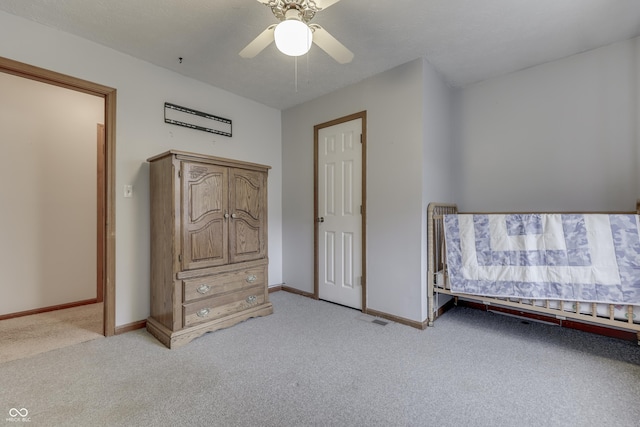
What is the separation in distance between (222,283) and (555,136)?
3.23m

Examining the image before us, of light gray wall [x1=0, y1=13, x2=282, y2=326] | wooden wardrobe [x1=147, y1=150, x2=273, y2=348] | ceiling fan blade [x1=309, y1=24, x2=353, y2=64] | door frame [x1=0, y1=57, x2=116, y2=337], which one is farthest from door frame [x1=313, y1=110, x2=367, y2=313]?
door frame [x1=0, y1=57, x2=116, y2=337]

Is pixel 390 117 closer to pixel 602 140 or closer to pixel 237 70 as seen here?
pixel 237 70

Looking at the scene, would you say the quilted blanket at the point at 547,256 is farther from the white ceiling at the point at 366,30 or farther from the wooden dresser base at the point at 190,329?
the wooden dresser base at the point at 190,329

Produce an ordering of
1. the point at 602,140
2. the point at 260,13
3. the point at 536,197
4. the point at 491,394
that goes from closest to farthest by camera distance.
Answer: the point at 491,394
the point at 260,13
the point at 602,140
the point at 536,197

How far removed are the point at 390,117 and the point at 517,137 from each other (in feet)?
4.13

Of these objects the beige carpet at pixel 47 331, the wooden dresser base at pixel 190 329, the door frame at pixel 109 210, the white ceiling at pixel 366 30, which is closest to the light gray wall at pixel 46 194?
the beige carpet at pixel 47 331

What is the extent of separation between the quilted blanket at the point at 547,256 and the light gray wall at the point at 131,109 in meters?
2.61

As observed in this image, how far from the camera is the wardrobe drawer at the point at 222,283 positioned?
2.27 meters

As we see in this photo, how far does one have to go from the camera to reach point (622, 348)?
2.11 metres

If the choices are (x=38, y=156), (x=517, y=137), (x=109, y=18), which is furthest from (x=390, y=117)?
(x=38, y=156)

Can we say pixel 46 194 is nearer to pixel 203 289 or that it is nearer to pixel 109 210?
pixel 109 210

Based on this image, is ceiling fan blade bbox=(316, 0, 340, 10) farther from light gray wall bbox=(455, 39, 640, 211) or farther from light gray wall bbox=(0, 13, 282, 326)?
light gray wall bbox=(455, 39, 640, 211)

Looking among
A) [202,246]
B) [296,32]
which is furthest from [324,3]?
[202,246]

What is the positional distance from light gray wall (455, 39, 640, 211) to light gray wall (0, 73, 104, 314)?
4.13m
